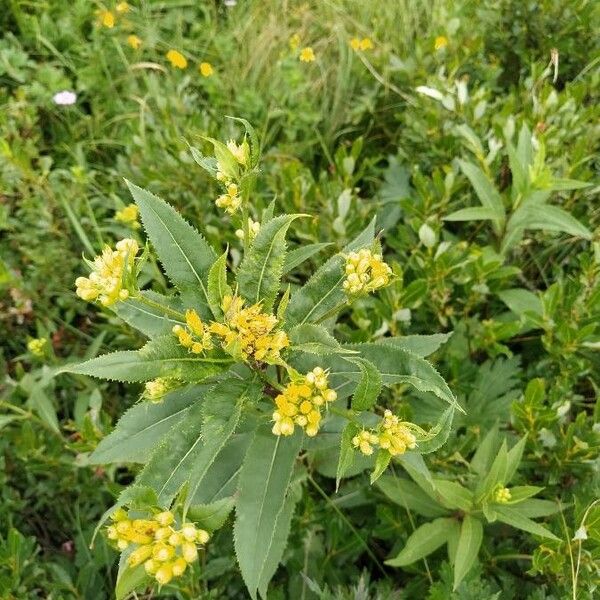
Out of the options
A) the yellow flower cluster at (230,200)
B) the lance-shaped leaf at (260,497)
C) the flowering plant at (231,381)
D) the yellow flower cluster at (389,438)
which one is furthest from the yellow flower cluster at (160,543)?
the yellow flower cluster at (230,200)

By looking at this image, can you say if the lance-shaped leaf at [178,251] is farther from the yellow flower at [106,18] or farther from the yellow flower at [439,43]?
the yellow flower at [106,18]

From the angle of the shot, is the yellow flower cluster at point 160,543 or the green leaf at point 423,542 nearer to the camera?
the yellow flower cluster at point 160,543

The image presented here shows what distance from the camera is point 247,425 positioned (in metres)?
1.44

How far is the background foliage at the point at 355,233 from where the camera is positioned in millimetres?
1872

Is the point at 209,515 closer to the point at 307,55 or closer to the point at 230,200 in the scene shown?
the point at 230,200

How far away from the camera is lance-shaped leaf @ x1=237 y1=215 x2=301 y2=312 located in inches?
49.4

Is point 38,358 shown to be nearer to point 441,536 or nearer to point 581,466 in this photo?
point 441,536

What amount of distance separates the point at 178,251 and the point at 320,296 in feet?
1.08

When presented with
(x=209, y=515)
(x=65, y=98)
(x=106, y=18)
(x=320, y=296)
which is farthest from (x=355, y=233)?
(x=106, y=18)

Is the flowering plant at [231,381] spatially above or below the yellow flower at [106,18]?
below

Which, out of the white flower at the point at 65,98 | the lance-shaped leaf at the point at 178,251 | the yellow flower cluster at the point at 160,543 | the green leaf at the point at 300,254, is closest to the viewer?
the yellow flower cluster at the point at 160,543

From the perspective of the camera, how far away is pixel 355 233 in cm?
229

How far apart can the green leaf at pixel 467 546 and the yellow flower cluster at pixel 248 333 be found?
0.77 metres

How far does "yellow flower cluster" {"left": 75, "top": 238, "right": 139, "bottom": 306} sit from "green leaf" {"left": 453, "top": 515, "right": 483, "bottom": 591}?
1033mm
